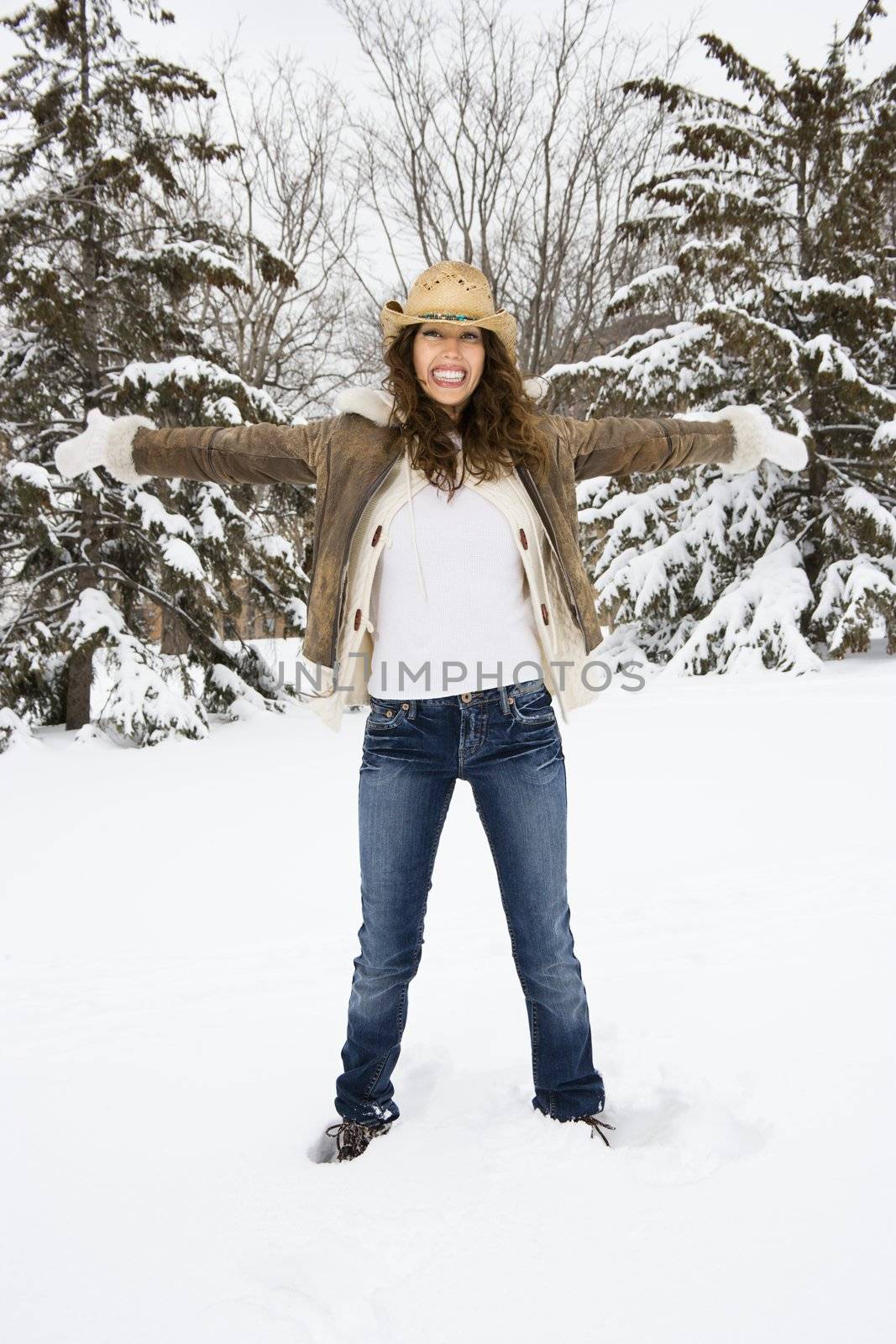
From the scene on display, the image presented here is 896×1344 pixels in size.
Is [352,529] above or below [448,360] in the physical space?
below

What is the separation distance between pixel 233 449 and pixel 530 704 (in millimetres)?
888

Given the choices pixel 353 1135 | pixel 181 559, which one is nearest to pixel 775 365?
pixel 181 559

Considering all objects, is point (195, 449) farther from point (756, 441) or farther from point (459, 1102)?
point (459, 1102)

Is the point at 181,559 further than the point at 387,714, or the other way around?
the point at 181,559

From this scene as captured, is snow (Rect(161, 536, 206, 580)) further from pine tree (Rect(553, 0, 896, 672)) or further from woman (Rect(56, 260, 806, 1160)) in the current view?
woman (Rect(56, 260, 806, 1160))

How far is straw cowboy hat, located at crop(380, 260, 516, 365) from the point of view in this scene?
6.24 ft

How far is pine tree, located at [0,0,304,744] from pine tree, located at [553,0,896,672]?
191 inches

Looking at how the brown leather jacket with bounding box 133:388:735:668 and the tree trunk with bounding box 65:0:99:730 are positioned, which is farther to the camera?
the tree trunk with bounding box 65:0:99:730

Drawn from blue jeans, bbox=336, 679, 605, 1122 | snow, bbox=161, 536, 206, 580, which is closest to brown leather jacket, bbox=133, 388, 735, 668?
blue jeans, bbox=336, 679, 605, 1122

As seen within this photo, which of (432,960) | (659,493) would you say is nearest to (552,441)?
(432,960)

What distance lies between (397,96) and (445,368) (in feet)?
46.9

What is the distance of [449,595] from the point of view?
1886 millimetres

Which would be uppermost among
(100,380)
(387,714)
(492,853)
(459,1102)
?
(100,380)

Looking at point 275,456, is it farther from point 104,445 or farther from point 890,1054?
point 890,1054
